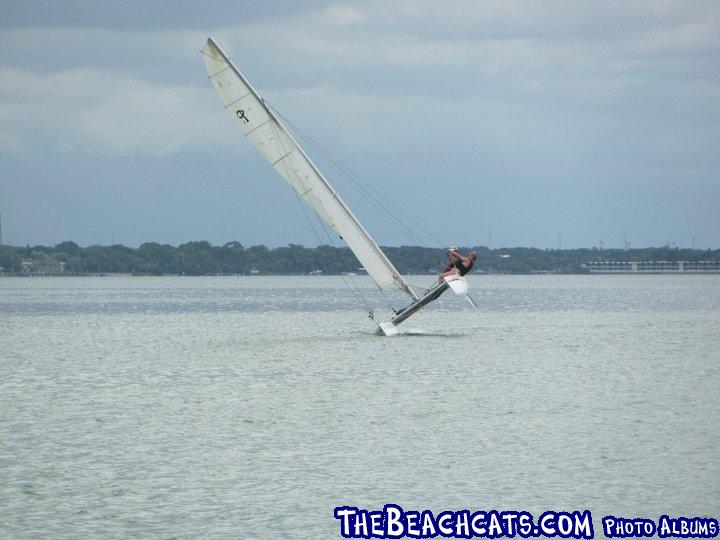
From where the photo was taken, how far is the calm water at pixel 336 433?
18.1 m

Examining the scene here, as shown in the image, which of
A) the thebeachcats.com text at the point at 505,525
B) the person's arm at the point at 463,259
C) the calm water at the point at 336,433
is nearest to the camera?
the thebeachcats.com text at the point at 505,525

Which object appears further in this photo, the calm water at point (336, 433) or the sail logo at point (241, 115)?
the sail logo at point (241, 115)

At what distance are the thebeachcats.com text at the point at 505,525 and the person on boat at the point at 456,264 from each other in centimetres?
2758

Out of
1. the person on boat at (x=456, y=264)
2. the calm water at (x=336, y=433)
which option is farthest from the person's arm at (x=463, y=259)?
the calm water at (x=336, y=433)

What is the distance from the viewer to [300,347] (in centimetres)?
5100

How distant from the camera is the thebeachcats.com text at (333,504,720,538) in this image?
1628cm

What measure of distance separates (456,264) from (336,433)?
826 inches

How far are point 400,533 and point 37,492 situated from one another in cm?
604

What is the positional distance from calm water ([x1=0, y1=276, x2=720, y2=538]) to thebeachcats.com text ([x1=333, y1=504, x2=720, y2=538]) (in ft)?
1.23

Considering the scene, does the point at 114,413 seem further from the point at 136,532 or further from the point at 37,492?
the point at 136,532

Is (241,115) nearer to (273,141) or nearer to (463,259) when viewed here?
(273,141)

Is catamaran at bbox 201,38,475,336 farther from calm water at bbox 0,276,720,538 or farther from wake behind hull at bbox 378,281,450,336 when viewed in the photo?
calm water at bbox 0,276,720,538

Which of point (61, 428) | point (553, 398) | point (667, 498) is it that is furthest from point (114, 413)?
point (667, 498)

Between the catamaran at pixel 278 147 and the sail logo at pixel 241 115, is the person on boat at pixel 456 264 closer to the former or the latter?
the catamaran at pixel 278 147
